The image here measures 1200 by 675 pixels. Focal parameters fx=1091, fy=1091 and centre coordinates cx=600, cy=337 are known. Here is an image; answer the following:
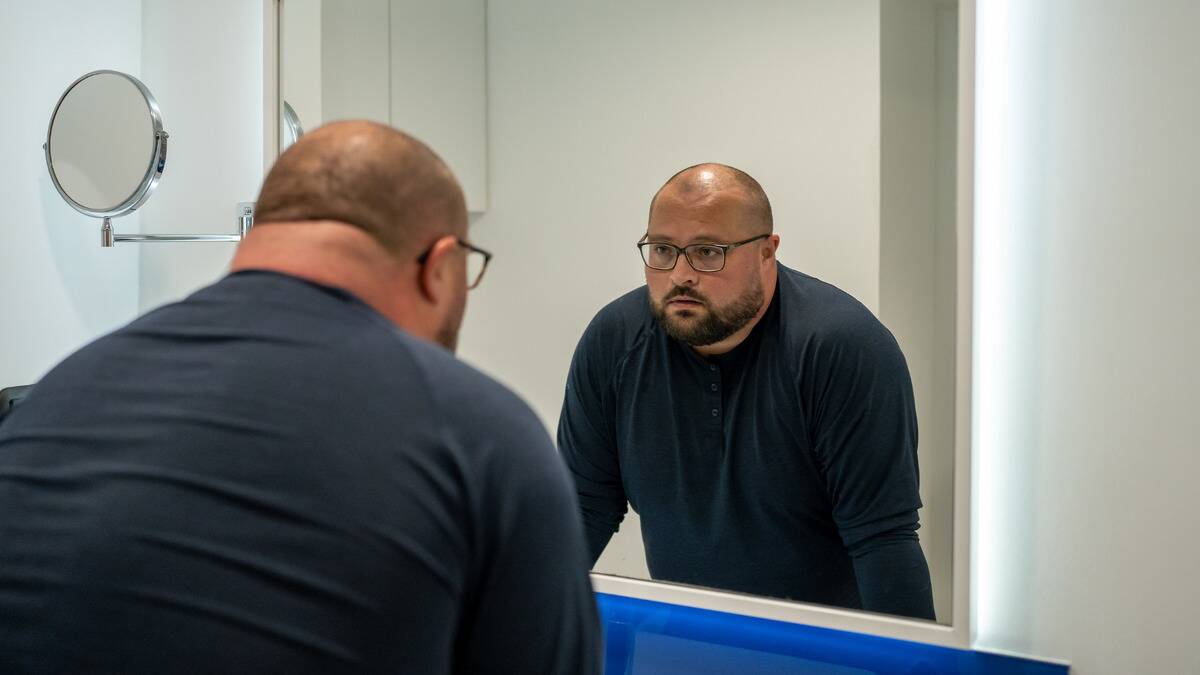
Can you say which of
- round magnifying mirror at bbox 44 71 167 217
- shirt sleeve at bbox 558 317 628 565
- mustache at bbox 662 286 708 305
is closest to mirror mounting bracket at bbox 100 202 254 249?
round magnifying mirror at bbox 44 71 167 217

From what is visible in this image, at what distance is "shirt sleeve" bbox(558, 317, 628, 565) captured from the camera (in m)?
1.28

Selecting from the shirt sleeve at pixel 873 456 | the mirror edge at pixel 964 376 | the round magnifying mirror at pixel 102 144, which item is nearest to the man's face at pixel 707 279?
the shirt sleeve at pixel 873 456

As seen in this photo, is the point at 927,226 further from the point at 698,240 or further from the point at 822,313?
the point at 698,240

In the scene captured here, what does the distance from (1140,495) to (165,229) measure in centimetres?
157

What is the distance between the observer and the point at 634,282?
1.27m

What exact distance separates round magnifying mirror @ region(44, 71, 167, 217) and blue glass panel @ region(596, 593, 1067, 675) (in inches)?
40.4

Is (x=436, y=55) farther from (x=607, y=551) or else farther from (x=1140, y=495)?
(x=1140, y=495)

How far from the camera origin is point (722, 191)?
1201 millimetres

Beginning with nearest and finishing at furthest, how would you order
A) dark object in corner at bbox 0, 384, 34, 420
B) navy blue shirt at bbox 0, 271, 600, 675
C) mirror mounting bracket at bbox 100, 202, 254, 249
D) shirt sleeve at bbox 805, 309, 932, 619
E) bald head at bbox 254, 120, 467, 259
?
navy blue shirt at bbox 0, 271, 600, 675 → bald head at bbox 254, 120, 467, 259 → shirt sleeve at bbox 805, 309, 932, 619 → dark object in corner at bbox 0, 384, 34, 420 → mirror mounting bracket at bbox 100, 202, 254, 249


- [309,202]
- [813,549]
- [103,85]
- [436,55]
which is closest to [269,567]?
[309,202]

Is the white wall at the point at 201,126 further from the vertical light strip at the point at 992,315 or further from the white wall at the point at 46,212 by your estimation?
the vertical light strip at the point at 992,315

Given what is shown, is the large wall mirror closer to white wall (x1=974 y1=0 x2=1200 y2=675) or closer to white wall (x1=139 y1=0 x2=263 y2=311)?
white wall (x1=974 y1=0 x2=1200 y2=675)

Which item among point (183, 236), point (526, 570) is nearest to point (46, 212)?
point (183, 236)

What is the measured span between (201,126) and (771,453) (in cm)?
114
